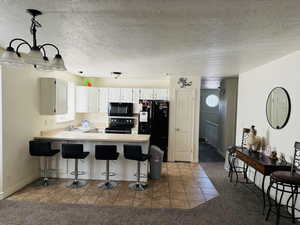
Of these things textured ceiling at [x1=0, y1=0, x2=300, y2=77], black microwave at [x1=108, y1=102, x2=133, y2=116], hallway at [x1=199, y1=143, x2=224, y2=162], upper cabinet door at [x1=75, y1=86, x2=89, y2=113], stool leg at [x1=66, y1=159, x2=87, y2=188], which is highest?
textured ceiling at [x1=0, y1=0, x2=300, y2=77]

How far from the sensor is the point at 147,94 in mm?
5844

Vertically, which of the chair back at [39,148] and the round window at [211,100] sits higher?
the round window at [211,100]

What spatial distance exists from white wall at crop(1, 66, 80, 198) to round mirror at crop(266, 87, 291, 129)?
465 cm

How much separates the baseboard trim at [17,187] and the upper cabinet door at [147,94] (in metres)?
3.43

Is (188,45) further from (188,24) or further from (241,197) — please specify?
(241,197)

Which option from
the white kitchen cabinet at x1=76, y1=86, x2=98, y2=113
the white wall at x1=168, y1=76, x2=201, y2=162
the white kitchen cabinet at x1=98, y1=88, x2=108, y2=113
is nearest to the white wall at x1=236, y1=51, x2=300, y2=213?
the white wall at x1=168, y1=76, x2=201, y2=162

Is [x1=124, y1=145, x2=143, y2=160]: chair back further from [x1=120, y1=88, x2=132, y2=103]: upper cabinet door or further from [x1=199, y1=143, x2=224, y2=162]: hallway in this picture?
[x1=199, y1=143, x2=224, y2=162]: hallway

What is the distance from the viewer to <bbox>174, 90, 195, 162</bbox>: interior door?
555 centimetres

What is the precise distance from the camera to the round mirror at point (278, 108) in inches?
119

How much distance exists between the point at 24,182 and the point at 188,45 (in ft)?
13.0

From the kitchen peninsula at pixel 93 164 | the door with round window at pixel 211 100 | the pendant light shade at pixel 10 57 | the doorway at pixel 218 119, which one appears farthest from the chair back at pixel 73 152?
the door with round window at pixel 211 100

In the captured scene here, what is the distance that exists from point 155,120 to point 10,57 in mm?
3979

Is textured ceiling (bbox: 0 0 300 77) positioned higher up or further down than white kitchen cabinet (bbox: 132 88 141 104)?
higher up

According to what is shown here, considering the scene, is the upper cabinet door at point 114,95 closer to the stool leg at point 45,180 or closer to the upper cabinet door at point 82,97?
the upper cabinet door at point 82,97
